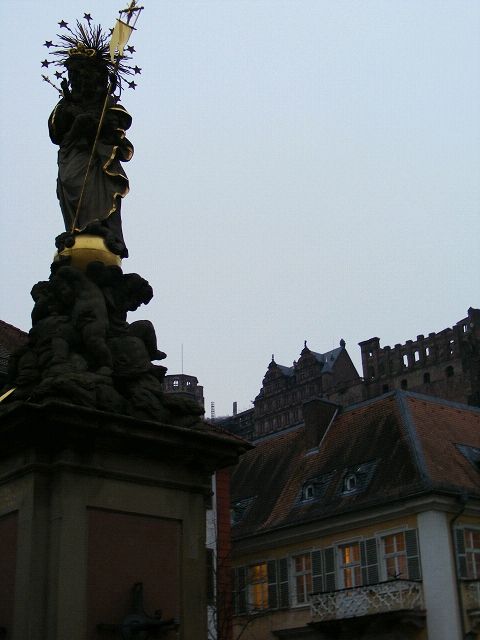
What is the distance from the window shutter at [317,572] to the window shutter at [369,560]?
68.6 inches

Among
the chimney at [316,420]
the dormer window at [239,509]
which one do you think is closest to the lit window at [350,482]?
the chimney at [316,420]

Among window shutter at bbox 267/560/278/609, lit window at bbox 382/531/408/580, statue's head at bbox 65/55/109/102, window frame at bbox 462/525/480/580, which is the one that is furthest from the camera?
window shutter at bbox 267/560/278/609

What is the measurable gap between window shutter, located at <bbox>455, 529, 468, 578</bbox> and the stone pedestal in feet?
71.2

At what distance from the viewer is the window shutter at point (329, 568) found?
→ 3027 cm

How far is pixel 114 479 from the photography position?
7.05 metres

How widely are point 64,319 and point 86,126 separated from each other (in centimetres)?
195

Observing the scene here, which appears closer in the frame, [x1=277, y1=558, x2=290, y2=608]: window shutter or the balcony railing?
the balcony railing

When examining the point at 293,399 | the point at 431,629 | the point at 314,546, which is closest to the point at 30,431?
the point at 431,629

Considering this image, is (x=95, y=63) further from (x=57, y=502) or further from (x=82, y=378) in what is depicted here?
(x=57, y=502)

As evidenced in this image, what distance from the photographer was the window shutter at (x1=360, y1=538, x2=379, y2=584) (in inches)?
1143

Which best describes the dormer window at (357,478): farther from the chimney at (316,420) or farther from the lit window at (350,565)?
the chimney at (316,420)

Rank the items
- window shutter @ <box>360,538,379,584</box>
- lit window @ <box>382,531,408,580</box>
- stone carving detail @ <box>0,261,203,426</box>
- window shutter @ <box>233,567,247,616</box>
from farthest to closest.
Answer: window shutter @ <box>233,567,247,616</box> → window shutter @ <box>360,538,379,584</box> → lit window @ <box>382,531,408,580</box> → stone carving detail @ <box>0,261,203,426</box>

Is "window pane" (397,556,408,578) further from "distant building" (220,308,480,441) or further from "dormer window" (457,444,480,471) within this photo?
"distant building" (220,308,480,441)

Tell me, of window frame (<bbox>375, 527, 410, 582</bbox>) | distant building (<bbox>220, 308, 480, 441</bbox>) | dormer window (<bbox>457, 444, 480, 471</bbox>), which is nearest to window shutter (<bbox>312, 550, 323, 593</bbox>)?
window frame (<bbox>375, 527, 410, 582</bbox>)
